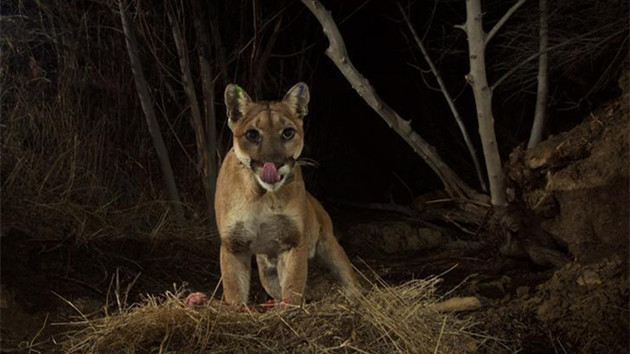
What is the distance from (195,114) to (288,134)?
7.38ft

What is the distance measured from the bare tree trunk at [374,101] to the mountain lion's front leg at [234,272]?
1.76 m

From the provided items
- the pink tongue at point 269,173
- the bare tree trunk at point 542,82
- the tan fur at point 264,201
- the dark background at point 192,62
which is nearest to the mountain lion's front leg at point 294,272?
the tan fur at point 264,201

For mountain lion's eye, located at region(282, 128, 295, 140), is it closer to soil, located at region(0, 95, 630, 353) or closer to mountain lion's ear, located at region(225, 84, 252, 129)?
mountain lion's ear, located at region(225, 84, 252, 129)

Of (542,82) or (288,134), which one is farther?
(542,82)

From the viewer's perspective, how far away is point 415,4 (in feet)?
25.2

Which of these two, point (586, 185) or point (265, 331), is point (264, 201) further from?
point (586, 185)

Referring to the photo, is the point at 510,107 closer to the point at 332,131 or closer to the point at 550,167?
the point at 332,131

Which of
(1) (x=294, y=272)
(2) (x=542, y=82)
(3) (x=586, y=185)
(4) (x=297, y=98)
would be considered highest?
(4) (x=297, y=98)

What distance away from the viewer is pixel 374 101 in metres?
5.71

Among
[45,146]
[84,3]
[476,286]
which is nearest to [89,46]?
[84,3]

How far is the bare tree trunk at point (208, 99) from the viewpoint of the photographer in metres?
6.23

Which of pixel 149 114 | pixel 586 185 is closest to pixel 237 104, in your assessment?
pixel 149 114

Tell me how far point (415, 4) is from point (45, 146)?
363 cm

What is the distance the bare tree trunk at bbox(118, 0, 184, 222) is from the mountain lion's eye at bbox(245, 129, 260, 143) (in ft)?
Result: 7.75
